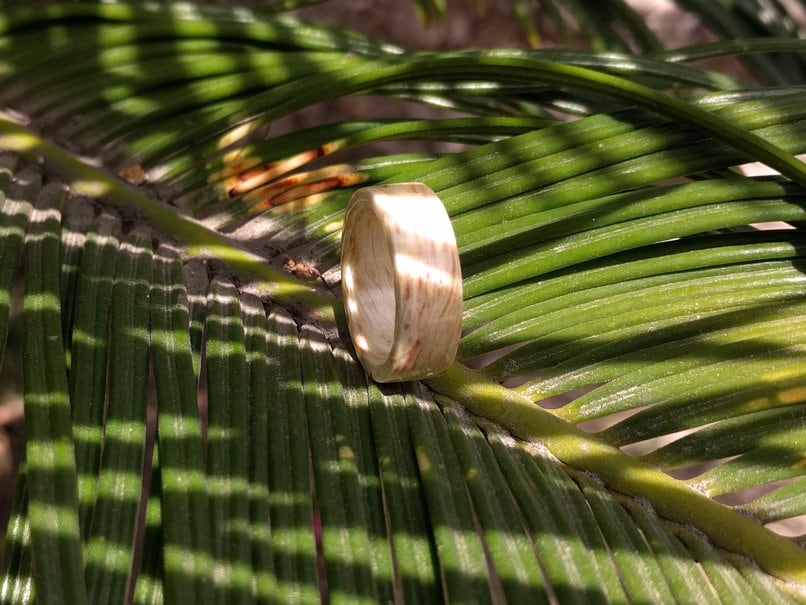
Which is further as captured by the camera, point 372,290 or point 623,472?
point 372,290

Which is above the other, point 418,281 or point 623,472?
point 418,281

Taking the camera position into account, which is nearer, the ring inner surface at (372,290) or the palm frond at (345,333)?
the palm frond at (345,333)

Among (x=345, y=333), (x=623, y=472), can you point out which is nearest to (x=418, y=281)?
(x=345, y=333)

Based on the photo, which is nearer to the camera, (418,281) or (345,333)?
(418,281)

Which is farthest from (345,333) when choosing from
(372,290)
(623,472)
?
(623,472)

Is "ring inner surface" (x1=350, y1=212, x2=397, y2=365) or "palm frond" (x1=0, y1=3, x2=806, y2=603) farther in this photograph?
"ring inner surface" (x1=350, y1=212, x2=397, y2=365)

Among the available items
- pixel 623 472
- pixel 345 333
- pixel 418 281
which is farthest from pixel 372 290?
pixel 623 472

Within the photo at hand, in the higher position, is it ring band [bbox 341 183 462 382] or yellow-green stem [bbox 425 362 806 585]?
ring band [bbox 341 183 462 382]

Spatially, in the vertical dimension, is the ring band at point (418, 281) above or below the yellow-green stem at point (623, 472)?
above

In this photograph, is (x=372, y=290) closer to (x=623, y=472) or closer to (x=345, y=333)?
(x=345, y=333)
